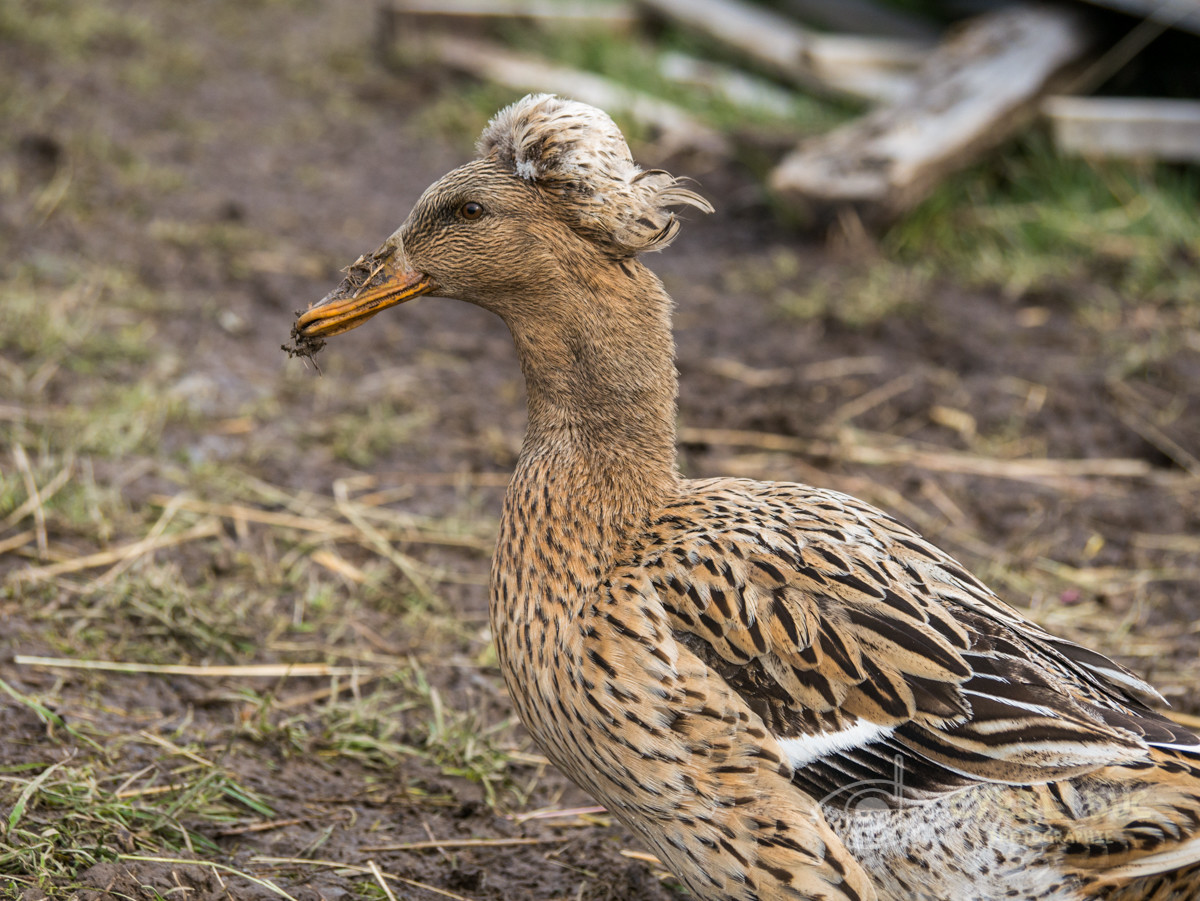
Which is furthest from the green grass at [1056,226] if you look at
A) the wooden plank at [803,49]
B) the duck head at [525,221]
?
the duck head at [525,221]

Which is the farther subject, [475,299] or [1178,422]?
[1178,422]

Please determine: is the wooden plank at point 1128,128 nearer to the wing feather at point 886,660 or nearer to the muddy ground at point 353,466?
the muddy ground at point 353,466

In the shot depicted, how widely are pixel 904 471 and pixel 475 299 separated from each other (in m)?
2.66

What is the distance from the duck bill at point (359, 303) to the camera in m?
2.93

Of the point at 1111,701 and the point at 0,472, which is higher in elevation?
the point at 1111,701

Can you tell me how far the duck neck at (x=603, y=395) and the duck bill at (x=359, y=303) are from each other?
0.27 meters

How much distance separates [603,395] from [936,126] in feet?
15.0

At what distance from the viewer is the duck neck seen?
9.62 ft

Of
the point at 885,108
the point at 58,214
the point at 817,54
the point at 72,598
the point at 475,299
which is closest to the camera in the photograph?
the point at 475,299

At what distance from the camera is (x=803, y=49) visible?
8477 millimetres

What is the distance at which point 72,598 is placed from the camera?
3.68 meters

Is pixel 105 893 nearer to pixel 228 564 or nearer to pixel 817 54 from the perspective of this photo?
pixel 228 564

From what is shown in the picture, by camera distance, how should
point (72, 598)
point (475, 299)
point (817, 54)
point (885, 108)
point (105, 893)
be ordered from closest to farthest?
point (105, 893) → point (475, 299) → point (72, 598) → point (885, 108) → point (817, 54)

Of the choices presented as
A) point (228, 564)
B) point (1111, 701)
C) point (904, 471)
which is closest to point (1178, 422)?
point (904, 471)
